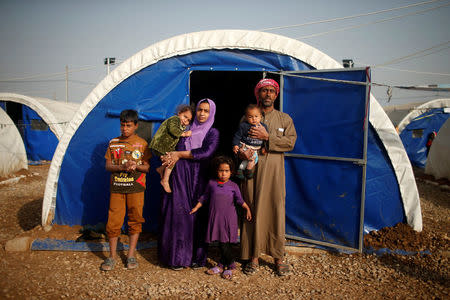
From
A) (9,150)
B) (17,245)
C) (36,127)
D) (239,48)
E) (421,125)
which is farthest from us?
(421,125)

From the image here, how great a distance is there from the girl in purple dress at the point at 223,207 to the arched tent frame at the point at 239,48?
6.18 ft

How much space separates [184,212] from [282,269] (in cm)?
124

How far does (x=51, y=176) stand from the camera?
4672mm

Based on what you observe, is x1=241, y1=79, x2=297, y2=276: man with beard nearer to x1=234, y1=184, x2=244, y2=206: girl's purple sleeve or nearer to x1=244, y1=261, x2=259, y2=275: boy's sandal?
x1=244, y1=261, x2=259, y2=275: boy's sandal

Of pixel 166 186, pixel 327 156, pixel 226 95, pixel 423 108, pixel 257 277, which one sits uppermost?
pixel 423 108

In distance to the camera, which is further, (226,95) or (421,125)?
(421,125)

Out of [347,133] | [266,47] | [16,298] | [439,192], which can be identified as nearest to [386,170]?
[347,133]

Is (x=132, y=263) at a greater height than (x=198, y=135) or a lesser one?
lesser

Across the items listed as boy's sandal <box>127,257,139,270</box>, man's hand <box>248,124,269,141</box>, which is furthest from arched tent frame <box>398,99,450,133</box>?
boy's sandal <box>127,257,139,270</box>

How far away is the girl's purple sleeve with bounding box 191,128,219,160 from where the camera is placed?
3436 mm

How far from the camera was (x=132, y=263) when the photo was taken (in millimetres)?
3617

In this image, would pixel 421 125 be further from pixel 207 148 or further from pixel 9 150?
pixel 9 150

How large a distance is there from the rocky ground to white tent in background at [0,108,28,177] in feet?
20.6

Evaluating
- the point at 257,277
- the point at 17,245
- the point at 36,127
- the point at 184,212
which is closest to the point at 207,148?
the point at 184,212
